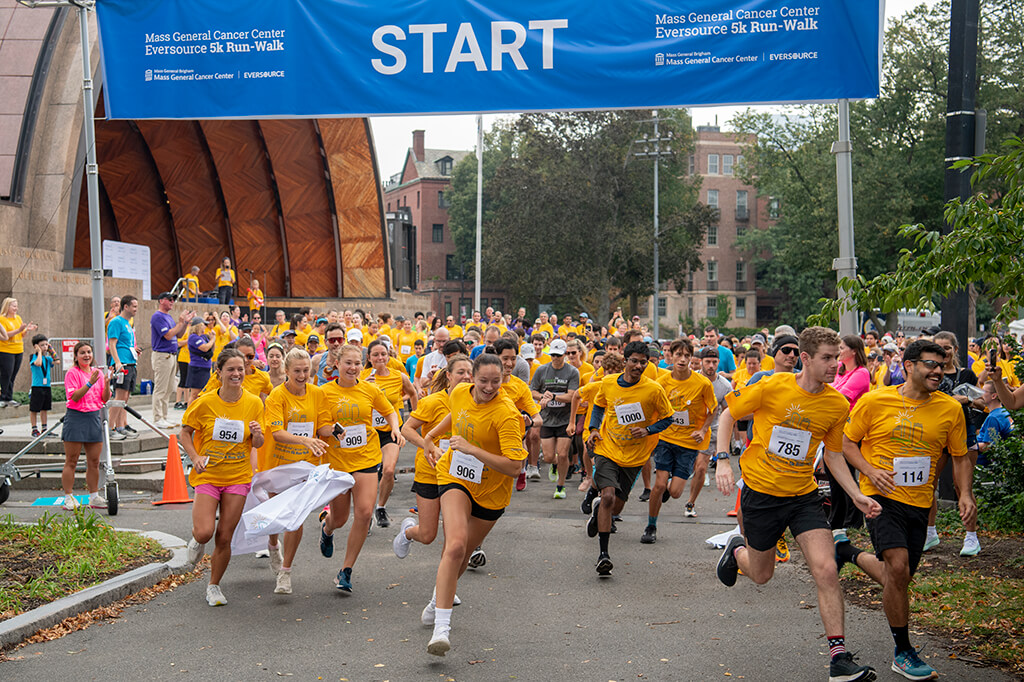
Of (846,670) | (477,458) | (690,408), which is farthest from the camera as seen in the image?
(690,408)

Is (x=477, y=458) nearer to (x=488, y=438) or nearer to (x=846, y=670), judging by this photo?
(x=488, y=438)

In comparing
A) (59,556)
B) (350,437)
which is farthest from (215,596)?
(59,556)

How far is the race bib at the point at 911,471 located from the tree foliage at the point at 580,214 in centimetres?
5450

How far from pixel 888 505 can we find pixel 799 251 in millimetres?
47254

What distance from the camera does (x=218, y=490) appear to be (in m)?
7.36

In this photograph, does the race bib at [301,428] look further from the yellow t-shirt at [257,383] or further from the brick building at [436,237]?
the brick building at [436,237]

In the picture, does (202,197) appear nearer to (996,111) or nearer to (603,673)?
(996,111)

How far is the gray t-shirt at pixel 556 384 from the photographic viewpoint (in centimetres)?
1227

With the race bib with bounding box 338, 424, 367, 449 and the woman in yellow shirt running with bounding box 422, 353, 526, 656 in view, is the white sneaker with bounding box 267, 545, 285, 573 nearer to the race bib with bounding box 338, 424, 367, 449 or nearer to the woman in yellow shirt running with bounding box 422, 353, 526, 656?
the race bib with bounding box 338, 424, 367, 449

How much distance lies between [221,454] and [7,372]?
11.6 meters

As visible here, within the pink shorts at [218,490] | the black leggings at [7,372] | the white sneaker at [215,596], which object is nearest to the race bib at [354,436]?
the pink shorts at [218,490]

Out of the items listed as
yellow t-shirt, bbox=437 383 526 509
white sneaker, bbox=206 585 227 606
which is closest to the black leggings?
white sneaker, bbox=206 585 227 606

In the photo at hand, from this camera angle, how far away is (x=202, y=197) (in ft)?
132

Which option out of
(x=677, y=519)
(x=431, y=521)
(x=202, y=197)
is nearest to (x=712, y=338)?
(x=677, y=519)
